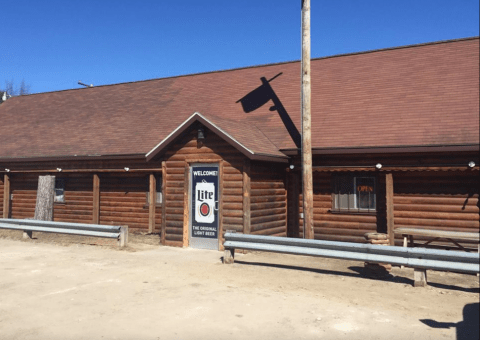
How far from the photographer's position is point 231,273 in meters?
9.08

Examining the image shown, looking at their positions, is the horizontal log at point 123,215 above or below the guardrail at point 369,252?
above

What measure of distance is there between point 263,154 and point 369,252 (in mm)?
4548

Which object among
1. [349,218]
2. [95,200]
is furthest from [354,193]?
[95,200]

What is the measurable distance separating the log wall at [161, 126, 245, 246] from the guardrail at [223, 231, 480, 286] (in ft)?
6.26

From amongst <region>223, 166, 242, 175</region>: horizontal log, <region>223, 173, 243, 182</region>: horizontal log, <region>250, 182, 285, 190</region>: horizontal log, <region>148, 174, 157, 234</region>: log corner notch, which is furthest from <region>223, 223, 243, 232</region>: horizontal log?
<region>148, 174, 157, 234</region>: log corner notch

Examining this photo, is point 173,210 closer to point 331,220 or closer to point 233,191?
point 233,191

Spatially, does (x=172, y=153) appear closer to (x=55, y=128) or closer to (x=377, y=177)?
(x=377, y=177)

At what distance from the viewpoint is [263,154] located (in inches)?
460

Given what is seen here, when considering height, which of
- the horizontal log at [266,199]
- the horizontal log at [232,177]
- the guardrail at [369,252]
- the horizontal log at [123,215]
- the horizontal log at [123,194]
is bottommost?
the guardrail at [369,252]

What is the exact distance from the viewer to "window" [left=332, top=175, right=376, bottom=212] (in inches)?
492

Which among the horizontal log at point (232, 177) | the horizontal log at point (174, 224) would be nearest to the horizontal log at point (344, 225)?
the horizontal log at point (232, 177)

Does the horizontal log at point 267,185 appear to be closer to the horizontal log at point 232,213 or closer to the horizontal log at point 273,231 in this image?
the horizontal log at point 232,213

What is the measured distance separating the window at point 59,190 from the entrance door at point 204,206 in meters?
8.04

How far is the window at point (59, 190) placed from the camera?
1794cm
